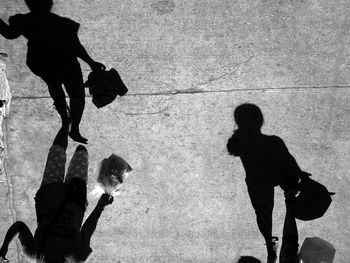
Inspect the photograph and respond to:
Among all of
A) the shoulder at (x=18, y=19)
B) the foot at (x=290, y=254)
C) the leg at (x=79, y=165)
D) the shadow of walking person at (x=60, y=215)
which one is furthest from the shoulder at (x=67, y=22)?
the foot at (x=290, y=254)

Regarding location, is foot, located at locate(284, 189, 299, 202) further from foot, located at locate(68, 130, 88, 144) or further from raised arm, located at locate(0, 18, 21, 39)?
raised arm, located at locate(0, 18, 21, 39)

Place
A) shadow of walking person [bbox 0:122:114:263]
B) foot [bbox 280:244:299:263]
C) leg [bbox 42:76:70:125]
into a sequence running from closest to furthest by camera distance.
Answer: shadow of walking person [bbox 0:122:114:263], foot [bbox 280:244:299:263], leg [bbox 42:76:70:125]

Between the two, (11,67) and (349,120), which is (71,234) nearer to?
(11,67)

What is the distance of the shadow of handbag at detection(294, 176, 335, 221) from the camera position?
4.69 meters

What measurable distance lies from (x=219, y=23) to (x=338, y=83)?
1566 millimetres

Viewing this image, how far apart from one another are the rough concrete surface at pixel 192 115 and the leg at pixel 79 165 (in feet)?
0.45

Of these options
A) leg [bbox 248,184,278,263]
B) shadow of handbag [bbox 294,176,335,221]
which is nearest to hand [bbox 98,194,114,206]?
leg [bbox 248,184,278,263]

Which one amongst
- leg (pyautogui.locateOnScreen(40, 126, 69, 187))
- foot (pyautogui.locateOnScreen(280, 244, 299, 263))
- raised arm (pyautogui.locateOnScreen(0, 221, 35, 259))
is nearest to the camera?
raised arm (pyautogui.locateOnScreen(0, 221, 35, 259))

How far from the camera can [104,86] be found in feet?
15.1

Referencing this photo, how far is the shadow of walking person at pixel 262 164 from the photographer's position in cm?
464

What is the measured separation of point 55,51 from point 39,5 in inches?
21.6

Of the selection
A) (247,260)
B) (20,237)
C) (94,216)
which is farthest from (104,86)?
(247,260)

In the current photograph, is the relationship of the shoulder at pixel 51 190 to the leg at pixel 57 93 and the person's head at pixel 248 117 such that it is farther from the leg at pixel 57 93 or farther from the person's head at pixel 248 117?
the person's head at pixel 248 117

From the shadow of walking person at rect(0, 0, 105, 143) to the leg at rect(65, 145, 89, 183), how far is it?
0.37m
